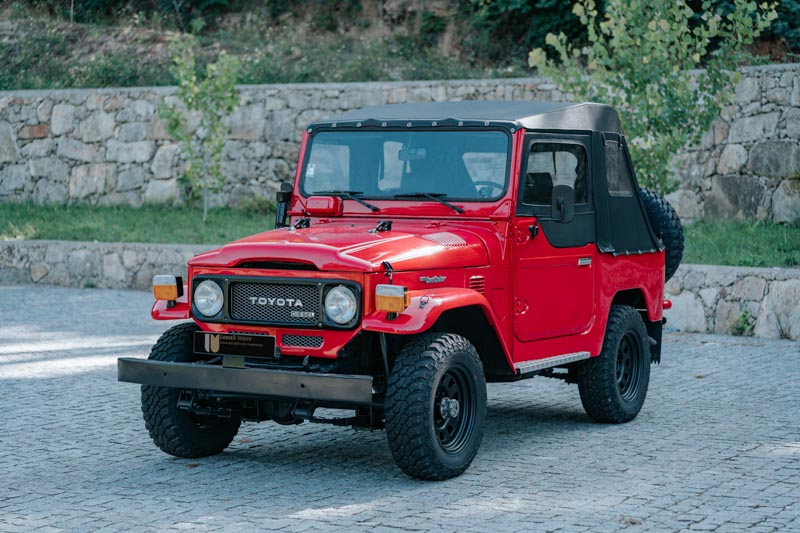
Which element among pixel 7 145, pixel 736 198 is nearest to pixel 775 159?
pixel 736 198

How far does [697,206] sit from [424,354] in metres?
11.5

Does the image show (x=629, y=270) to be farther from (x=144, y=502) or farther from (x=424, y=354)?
(x=144, y=502)

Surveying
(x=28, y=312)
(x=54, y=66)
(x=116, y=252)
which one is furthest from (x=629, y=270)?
(x=54, y=66)

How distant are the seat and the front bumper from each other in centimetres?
187

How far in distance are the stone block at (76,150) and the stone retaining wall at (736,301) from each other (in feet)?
39.2

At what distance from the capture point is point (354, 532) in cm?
546

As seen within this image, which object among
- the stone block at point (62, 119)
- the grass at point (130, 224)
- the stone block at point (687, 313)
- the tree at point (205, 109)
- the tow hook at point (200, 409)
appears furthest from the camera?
the stone block at point (62, 119)

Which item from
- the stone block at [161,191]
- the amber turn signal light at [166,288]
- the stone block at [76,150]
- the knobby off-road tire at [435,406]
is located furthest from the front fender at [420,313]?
the stone block at [76,150]

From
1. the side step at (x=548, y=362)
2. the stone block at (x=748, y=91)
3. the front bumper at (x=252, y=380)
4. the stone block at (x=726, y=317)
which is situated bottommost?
the stone block at (x=726, y=317)

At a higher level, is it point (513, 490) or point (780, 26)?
point (780, 26)

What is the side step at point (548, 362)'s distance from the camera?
23.8 ft

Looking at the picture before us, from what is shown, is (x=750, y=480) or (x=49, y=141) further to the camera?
(x=49, y=141)

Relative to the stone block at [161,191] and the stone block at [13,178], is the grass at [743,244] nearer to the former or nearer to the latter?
the stone block at [161,191]

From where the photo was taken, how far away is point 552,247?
758 centimetres
